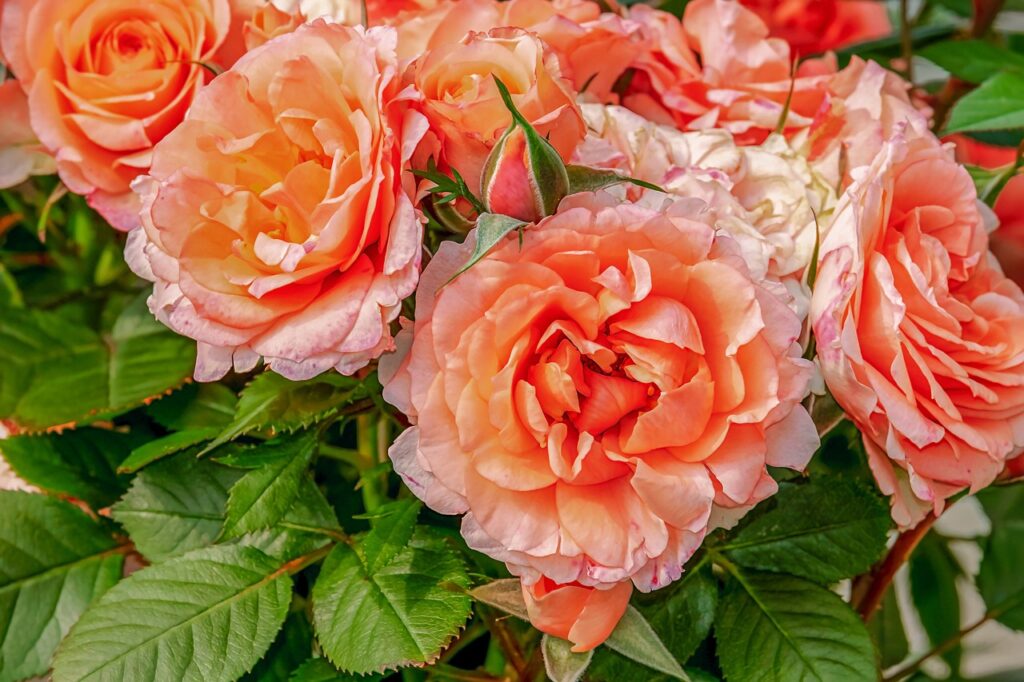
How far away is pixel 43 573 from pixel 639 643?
0.97 ft

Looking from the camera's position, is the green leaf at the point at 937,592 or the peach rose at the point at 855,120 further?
the green leaf at the point at 937,592

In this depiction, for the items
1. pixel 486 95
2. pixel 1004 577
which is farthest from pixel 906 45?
pixel 486 95

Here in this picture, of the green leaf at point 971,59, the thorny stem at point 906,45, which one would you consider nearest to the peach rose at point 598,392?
the green leaf at point 971,59

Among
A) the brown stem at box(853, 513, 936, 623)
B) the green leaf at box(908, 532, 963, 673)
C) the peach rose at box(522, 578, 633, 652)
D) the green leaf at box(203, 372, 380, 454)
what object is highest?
the green leaf at box(203, 372, 380, 454)

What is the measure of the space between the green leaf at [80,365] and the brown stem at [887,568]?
0.35 metres

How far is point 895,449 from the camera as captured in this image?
0.38 meters

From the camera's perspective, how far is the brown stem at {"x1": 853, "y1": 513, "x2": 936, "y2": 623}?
0.49m

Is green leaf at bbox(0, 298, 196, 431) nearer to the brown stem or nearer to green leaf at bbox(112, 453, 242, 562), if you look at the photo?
green leaf at bbox(112, 453, 242, 562)

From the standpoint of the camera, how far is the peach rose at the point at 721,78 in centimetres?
49

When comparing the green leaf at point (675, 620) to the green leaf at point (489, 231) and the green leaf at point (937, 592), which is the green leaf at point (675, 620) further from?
the green leaf at point (937, 592)

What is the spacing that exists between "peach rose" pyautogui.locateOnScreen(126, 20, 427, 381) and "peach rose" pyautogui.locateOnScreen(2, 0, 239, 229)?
10cm

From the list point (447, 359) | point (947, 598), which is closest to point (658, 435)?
point (447, 359)

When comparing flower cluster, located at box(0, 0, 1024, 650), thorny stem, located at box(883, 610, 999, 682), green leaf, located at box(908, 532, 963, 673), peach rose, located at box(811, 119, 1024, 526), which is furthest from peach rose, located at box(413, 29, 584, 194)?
green leaf, located at box(908, 532, 963, 673)

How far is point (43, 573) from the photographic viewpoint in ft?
1.65
